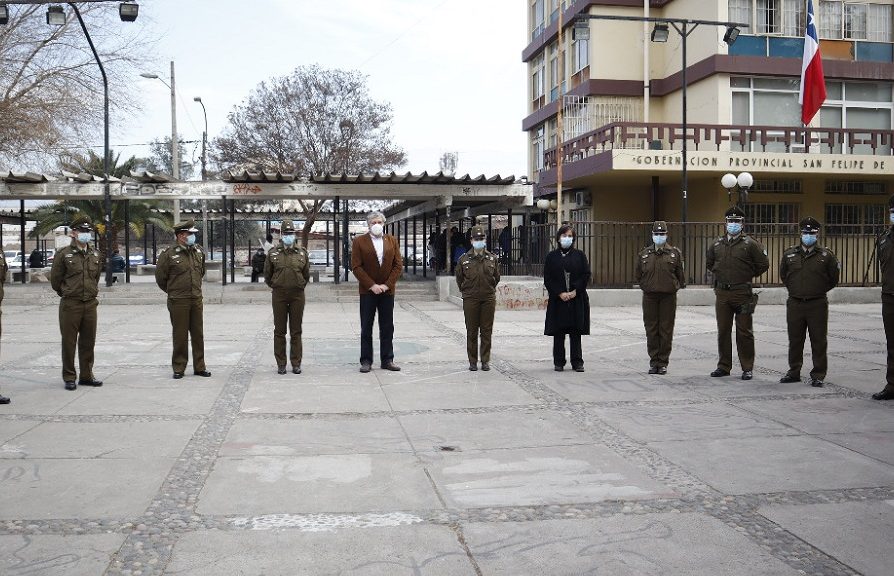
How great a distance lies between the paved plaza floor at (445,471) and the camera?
14.8ft

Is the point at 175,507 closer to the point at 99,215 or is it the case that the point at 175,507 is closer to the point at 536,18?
the point at 99,215

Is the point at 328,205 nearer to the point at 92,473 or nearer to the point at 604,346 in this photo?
the point at 604,346

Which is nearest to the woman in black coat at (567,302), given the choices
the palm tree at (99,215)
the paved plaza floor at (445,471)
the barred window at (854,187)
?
the paved plaza floor at (445,471)

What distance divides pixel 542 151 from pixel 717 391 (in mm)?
27213

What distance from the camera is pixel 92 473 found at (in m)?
6.04

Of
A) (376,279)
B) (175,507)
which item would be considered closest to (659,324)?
(376,279)

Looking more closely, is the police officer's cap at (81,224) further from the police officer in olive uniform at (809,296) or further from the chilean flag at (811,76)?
the chilean flag at (811,76)

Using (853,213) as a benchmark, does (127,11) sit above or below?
above

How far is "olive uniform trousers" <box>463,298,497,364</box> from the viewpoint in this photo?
1107cm

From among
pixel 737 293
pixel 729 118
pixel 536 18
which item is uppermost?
pixel 536 18

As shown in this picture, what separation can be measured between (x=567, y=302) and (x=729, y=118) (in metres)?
18.5

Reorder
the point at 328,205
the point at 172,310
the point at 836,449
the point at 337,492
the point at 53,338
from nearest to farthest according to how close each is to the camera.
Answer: the point at 337,492 → the point at 836,449 → the point at 172,310 → the point at 53,338 → the point at 328,205

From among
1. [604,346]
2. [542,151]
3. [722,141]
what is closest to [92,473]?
[604,346]

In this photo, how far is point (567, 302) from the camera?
11.0 m
